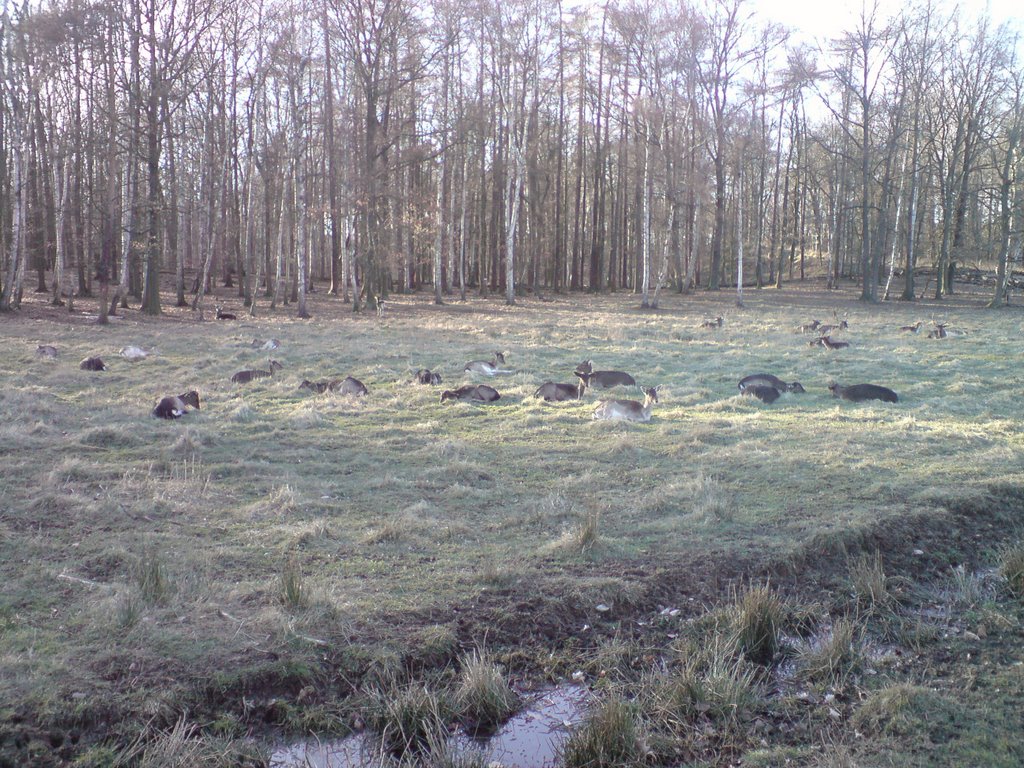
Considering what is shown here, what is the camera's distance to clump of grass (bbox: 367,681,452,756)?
403 cm

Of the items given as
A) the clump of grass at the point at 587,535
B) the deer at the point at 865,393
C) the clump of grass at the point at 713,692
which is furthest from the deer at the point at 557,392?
the clump of grass at the point at 713,692

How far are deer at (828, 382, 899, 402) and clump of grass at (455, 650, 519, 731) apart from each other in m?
9.73

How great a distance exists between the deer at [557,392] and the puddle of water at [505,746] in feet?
26.8

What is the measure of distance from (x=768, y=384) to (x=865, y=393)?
1.46 metres

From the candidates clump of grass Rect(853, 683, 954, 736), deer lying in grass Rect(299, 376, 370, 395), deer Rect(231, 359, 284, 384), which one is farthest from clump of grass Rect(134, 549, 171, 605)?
deer Rect(231, 359, 284, 384)

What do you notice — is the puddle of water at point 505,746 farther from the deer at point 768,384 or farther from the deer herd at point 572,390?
the deer at point 768,384

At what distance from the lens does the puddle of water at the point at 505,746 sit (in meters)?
3.92

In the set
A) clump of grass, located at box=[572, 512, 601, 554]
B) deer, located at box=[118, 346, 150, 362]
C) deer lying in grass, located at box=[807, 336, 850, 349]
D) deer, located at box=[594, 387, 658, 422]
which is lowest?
clump of grass, located at box=[572, 512, 601, 554]

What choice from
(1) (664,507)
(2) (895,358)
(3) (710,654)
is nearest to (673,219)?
(2) (895,358)

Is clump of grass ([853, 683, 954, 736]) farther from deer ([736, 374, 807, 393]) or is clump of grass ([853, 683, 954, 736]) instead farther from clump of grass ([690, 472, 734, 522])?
deer ([736, 374, 807, 393])

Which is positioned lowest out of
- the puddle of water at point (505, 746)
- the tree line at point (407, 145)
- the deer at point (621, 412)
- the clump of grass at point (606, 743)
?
the puddle of water at point (505, 746)

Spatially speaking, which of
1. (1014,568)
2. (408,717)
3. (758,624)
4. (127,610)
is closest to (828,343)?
(1014,568)

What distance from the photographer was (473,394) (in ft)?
40.4

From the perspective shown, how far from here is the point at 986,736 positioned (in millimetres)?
3959
